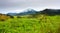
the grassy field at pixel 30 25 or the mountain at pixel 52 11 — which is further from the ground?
the mountain at pixel 52 11

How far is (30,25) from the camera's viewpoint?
4.18 m

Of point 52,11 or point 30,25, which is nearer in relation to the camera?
point 30,25

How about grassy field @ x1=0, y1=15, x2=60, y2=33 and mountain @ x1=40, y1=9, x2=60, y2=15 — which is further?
mountain @ x1=40, y1=9, x2=60, y2=15

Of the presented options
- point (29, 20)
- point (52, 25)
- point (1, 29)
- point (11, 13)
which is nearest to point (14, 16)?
point (11, 13)

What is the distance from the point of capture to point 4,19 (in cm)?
446

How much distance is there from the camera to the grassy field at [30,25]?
3795mm

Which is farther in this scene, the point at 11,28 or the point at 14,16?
the point at 14,16

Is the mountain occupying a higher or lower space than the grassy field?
higher

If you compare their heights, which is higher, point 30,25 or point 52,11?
point 52,11

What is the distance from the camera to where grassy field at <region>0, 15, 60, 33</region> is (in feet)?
12.5

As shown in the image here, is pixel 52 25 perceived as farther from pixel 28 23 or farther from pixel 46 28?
pixel 28 23

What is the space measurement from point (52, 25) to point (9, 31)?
2.96 ft

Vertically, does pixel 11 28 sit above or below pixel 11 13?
below

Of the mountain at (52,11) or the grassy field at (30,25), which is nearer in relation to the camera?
the grassy field at (30,25)
